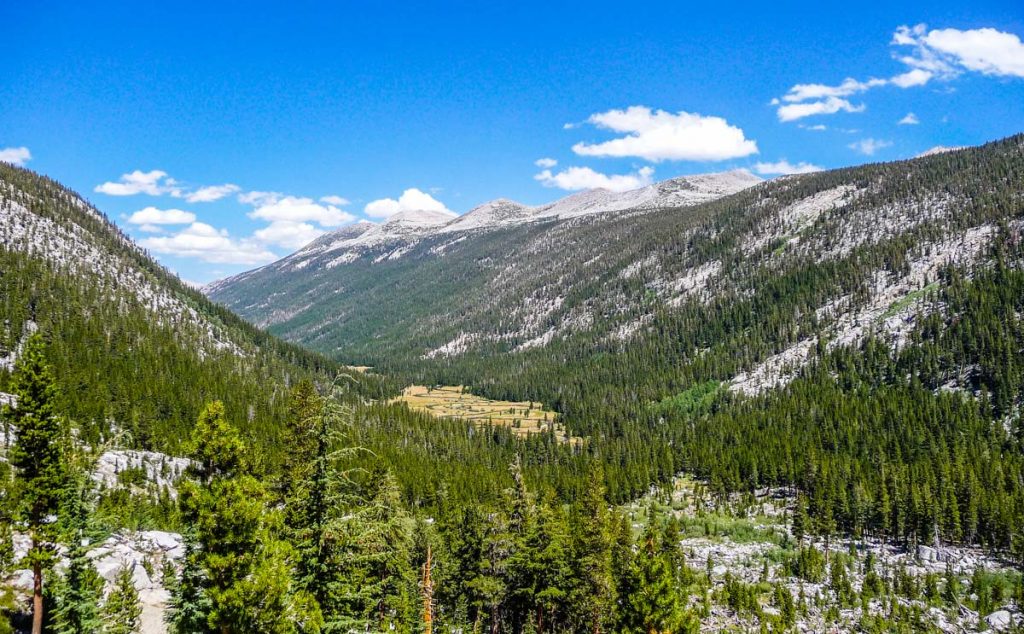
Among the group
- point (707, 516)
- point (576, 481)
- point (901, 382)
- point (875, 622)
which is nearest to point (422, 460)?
point (576, 481)

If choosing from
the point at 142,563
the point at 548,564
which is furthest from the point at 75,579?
the point at 548,564

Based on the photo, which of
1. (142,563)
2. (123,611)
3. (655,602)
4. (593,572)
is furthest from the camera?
(142,563)

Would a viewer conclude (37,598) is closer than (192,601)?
No

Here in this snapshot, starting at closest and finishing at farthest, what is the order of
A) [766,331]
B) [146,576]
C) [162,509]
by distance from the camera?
[146,576] < [162,509] < [766,331]

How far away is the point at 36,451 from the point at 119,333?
11676cm

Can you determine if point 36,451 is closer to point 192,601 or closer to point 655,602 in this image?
point 192,601

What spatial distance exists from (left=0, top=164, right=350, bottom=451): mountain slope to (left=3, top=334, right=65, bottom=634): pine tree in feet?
187

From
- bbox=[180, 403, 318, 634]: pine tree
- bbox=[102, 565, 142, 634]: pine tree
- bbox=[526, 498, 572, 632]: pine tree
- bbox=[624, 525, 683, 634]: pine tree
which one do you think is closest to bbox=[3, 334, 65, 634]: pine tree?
bbox=[102, 565, 142, 634]: pine tree

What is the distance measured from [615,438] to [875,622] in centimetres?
8442

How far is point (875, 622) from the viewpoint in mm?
54281

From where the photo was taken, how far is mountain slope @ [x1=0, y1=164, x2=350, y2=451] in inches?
3506

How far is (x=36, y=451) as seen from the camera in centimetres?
2345

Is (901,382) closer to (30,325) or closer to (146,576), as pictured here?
(146,576)

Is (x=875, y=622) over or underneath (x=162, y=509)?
underneath
